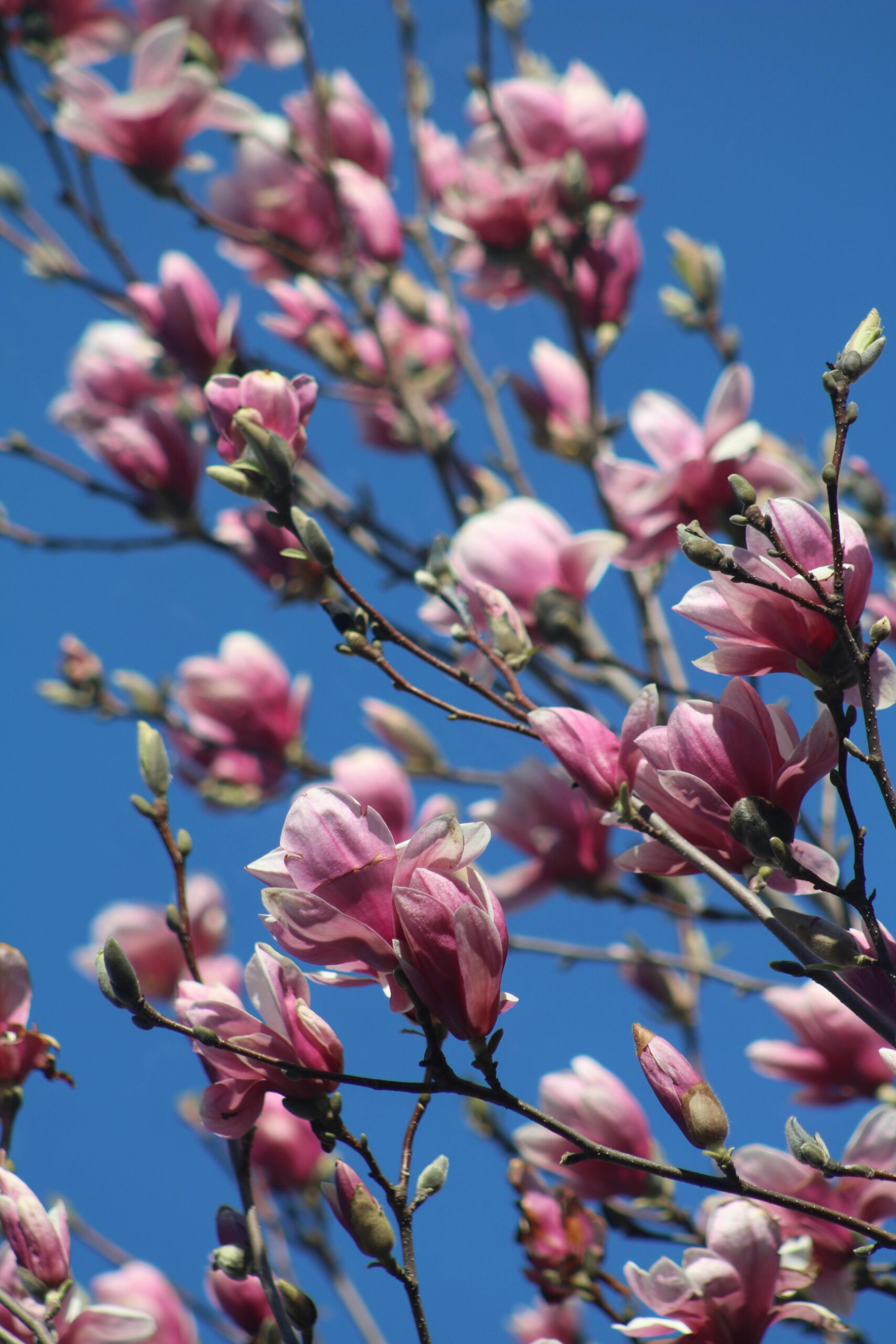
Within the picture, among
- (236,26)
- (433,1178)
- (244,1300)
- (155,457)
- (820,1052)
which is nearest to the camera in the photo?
(433,1178)

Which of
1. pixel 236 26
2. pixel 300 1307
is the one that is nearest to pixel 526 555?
pixel 300 1307

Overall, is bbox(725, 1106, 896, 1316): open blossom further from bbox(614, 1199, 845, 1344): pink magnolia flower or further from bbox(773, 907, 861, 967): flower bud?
bbox(773, 907, 861, 967): flower bud

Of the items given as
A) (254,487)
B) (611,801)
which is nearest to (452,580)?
(254,487)

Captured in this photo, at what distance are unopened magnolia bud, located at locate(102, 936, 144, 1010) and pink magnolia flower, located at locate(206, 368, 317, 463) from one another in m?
0.49

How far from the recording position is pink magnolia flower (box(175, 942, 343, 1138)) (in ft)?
2.90

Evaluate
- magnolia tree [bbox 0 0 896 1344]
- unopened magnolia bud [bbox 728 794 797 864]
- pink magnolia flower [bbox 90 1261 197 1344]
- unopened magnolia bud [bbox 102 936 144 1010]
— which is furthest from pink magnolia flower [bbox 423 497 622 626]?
pink magnolia flower [bbox 90 1261 197 1344]

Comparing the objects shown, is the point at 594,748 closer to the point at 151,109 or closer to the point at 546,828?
the point at 546,828

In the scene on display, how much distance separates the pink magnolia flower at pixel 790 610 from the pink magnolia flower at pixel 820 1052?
571mm

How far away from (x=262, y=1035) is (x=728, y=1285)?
1.53 ft

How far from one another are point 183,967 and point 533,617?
117cm

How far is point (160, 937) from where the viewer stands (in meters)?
2.30

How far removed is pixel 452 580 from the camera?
1.22m

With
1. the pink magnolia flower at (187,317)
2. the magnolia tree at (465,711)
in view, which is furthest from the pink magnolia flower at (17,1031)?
the pink magnolia flower at (187,317)

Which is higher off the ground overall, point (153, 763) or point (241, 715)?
point (241, 715)
